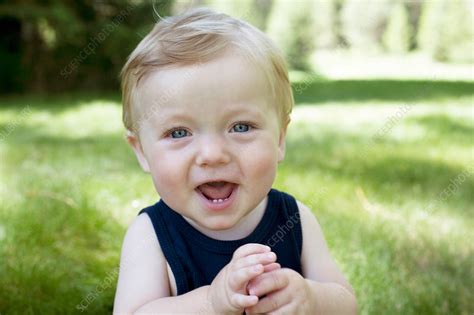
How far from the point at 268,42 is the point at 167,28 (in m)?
0.27

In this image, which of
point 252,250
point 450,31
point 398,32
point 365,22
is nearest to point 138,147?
point 252,250

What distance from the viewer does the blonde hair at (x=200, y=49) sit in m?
1.48

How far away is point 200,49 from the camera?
1.46 meters

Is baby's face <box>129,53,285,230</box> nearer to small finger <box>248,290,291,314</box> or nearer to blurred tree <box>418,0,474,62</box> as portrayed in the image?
small finger <box>248,290,291,314</box>

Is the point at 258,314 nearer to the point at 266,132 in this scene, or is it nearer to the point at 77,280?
the point at 266,132

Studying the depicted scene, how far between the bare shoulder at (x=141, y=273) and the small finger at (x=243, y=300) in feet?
1.04

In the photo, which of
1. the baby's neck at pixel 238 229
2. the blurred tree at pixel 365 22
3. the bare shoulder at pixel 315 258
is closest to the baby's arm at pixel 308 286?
the bare shoulder at pixel 315 258

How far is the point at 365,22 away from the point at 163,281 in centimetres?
2028

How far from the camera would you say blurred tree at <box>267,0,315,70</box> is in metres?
23.3

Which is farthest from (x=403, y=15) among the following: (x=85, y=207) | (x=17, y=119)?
(x=85, y=207)

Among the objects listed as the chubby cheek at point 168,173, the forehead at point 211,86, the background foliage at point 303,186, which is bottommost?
the background foliage at point 303,186

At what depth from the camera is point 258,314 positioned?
138cm

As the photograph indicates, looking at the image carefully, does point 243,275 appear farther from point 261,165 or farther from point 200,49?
point 200,49

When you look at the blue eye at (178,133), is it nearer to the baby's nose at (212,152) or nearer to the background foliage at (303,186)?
the baby's nose at (212,152)
